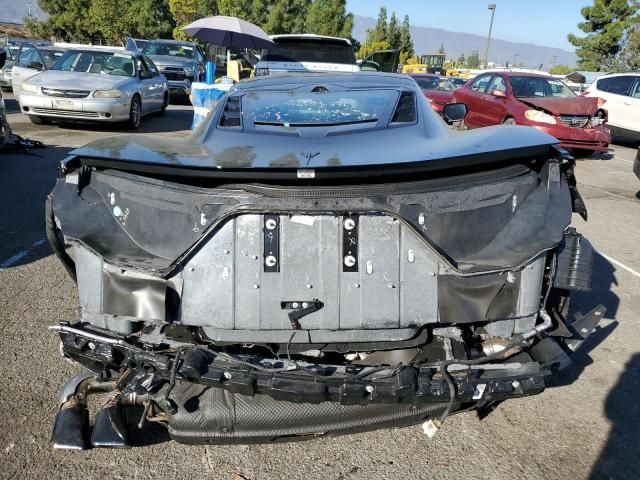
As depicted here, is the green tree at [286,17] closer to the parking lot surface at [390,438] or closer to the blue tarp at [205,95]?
the blue tarp at [205,95]

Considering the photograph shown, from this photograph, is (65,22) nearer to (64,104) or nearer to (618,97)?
(64,104)

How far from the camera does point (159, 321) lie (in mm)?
2289

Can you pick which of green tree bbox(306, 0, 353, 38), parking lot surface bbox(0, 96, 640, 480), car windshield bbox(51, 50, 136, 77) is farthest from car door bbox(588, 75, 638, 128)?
green tree bbox(306, 0, 353, 38)

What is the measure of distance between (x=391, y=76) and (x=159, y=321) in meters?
2.76

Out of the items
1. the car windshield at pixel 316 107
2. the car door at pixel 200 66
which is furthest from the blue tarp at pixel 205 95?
the car door at pixel 200 66

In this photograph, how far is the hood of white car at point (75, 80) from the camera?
10.5 meters

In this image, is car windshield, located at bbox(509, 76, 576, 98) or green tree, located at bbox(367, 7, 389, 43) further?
green tree, located at bbox(367, 7, 389, 43)

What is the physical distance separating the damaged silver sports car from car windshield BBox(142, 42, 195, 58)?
18170 mm

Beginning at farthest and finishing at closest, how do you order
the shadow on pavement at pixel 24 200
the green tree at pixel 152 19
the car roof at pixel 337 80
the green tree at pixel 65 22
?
the green tree at pixel 152 19
the green tree at pixel 65 22
the shadow on pavement at pixel 24 200
the car roof at pixel 337 80

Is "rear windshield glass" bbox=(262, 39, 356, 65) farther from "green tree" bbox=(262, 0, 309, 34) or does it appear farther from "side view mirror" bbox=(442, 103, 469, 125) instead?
"green tree" bbox=(262, 0, 309, 34)

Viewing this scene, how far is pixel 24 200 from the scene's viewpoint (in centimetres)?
615

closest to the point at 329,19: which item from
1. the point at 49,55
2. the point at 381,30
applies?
the point at 381,30

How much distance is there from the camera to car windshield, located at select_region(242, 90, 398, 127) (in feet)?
10.4

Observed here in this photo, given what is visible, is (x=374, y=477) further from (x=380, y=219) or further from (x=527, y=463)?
(x=380, y=219)
